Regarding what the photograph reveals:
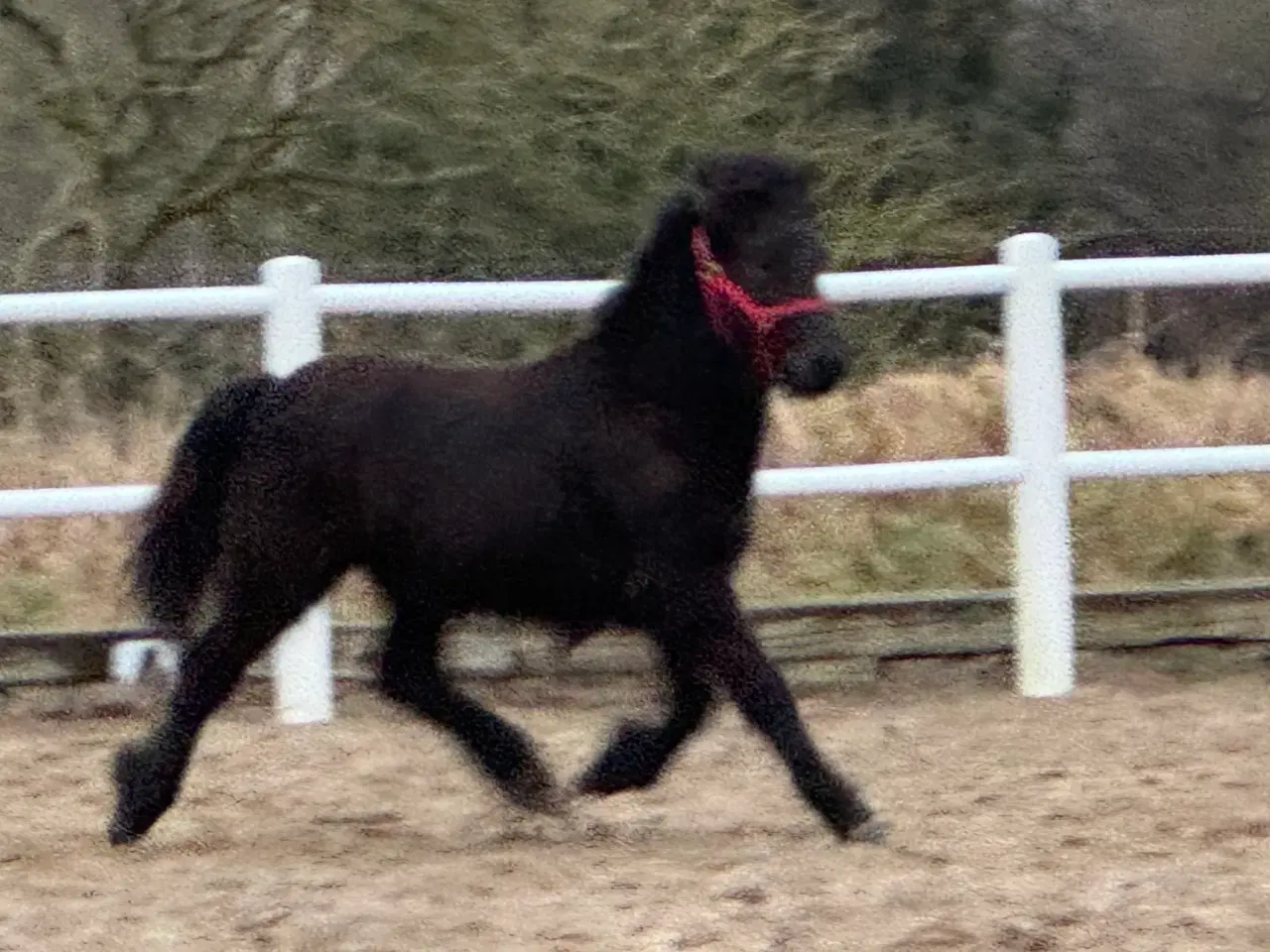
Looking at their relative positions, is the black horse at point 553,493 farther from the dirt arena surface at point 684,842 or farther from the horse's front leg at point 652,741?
the dirt arena surface at point 684,842

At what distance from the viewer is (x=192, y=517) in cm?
433

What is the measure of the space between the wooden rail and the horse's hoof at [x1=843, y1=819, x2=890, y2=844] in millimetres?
1878

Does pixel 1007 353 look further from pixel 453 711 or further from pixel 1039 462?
pixel 453 711

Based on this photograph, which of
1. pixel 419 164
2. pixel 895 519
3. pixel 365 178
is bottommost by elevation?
pixel 895 519

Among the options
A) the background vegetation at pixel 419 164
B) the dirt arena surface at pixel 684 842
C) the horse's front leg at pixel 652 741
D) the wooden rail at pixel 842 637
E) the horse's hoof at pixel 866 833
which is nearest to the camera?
the dirt arena surface at pixel 684 842

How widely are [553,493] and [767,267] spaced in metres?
0.60

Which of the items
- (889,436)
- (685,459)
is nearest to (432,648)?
(685,459)

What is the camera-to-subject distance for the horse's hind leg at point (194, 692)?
13.8ft

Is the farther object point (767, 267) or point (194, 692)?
point (194, 692)

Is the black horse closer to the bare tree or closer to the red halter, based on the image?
the red halter

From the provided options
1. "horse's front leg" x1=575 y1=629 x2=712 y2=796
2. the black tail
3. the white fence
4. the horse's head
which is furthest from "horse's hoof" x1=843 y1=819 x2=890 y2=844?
the white fence

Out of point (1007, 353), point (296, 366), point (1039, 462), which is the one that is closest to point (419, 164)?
point (296, 366)

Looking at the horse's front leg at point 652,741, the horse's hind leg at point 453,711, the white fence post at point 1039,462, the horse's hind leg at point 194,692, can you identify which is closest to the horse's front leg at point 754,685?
the horse's front leg at point 652,741

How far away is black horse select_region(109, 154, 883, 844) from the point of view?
3857mm
